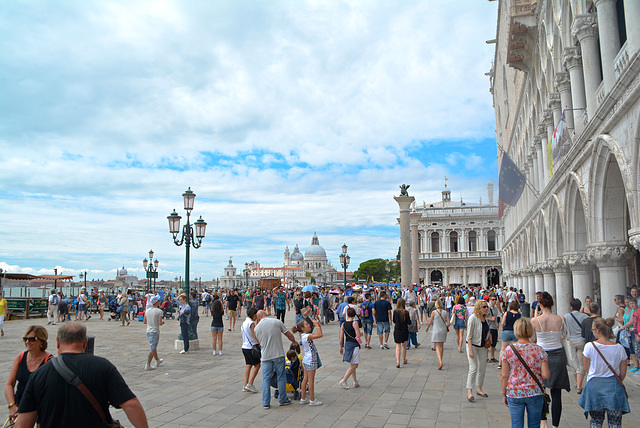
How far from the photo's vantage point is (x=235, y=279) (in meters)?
196

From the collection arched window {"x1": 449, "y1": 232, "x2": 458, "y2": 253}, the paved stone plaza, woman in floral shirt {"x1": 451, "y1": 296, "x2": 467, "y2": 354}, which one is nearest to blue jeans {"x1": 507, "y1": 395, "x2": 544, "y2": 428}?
the paved stone plaza

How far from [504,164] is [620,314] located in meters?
7.85

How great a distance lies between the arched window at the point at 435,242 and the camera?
6775cm

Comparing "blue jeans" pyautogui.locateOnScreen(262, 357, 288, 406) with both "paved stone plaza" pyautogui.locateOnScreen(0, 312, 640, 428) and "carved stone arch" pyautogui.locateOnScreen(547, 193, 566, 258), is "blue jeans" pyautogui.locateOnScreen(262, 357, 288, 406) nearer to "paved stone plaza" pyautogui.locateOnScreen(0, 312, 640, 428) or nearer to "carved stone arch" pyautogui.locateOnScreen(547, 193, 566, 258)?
"paved stone plaza" pyautogui.locateOnScreen(0, 312, 640, 428)

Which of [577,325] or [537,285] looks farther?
[537,285]

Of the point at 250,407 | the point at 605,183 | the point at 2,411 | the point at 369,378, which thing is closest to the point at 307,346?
the point at 250,407

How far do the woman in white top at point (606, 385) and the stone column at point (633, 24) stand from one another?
5.45 m

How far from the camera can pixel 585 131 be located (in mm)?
10648

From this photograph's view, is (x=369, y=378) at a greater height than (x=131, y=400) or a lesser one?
lesser

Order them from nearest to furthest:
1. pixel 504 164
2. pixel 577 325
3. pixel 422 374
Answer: pixel 577 325 → pixel 422 374 → pixel 504 164

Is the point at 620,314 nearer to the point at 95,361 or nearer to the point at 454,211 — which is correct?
the point at 95,361

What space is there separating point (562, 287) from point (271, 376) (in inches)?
453

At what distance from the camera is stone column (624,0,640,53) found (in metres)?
8.00

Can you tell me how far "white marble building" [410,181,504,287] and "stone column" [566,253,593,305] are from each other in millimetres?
51410
